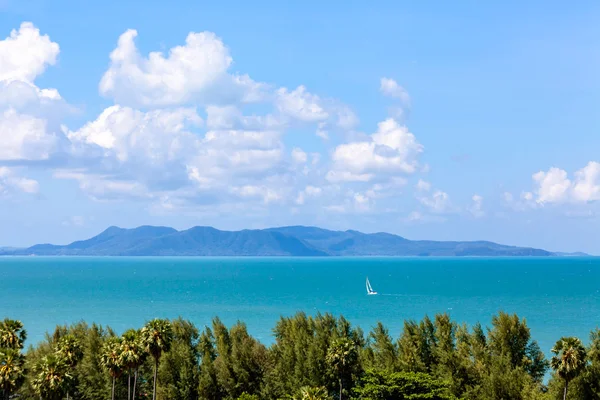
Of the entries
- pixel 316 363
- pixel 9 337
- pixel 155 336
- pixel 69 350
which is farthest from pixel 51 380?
pixel 316 363

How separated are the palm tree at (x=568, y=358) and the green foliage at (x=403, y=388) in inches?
413

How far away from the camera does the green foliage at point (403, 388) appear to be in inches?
2264

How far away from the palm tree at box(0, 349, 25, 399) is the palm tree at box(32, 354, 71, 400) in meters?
1.29

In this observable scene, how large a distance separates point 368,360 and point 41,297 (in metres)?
142

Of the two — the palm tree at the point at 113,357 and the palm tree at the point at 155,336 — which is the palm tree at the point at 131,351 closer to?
the palm tree at the point at 113,357

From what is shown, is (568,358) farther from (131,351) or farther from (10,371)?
(10,371)

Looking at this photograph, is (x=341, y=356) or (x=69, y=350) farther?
(x=341, y=356)

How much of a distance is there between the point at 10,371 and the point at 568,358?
44498 mm

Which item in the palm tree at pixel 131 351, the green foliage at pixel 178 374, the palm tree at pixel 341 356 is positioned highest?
the palm tree at pixel 131 351

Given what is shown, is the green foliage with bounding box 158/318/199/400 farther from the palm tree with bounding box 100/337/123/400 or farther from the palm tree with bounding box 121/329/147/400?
the palm tree with bounding box 121/329/147/400

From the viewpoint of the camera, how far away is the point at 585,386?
2324 inches

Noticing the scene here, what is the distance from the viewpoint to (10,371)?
44.8 m

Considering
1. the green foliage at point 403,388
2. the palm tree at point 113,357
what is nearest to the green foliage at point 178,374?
the palm tree at point 113,357

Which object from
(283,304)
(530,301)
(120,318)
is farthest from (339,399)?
(530,301)
